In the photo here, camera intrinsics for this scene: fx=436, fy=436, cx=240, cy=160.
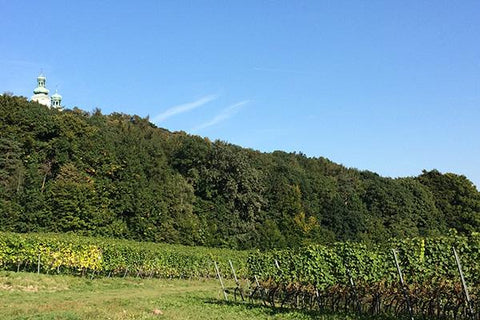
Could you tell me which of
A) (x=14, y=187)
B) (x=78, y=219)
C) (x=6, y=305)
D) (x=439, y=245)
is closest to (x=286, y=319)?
(x=439, y=245)

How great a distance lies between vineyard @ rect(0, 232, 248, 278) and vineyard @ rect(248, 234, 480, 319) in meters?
15.4

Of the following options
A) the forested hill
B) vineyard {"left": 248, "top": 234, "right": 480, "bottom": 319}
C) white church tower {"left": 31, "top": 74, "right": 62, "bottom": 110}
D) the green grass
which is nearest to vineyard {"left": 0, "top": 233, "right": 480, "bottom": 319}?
vineyard {"left": 248, "top": 234, "right": 480, "bottom": 319}

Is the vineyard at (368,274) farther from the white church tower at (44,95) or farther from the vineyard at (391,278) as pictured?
the white church tower at (44,95)

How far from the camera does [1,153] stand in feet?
145

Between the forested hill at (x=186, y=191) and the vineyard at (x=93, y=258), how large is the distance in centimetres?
1296

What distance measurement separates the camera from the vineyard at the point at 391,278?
14.1 metres

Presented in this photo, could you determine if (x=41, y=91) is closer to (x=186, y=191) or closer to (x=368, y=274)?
(x=186, y=191)

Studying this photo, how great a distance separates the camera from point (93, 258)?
31.2 metres

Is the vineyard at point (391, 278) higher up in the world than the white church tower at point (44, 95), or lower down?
lower down

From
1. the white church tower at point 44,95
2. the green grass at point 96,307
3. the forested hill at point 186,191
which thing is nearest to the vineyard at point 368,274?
the green grass at point 96,307

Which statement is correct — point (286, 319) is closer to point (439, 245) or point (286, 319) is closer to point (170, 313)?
point (170, 313)

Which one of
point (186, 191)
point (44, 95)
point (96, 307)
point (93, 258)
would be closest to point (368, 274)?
point (96, 307)

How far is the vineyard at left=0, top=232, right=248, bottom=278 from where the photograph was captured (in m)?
28.6

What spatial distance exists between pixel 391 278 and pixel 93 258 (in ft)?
71.7
